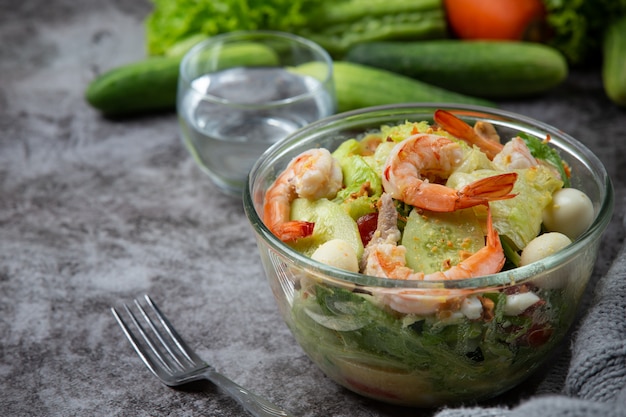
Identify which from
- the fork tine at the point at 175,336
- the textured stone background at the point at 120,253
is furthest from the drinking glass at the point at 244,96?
the fork tine at the point at 175,336

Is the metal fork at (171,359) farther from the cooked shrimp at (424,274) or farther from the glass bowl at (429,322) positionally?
the cooked shrimp at (424,274)

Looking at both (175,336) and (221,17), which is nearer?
(175,336)

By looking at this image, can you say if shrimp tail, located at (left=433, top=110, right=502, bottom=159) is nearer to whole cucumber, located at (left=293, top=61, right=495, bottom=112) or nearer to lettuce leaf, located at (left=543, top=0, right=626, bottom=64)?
whole cucumber, located at (left=293, top=61, right=495, bottom=112)

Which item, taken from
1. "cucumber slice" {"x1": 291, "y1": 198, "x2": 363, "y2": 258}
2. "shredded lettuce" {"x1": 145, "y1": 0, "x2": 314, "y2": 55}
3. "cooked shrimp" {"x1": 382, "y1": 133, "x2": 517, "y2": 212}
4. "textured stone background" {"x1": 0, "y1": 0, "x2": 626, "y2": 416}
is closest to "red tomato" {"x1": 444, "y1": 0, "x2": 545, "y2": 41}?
"textured stone background" {"x1": 0, "y1": 0, "x2": 626, "y2": 416}

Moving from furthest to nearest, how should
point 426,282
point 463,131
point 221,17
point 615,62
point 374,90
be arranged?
point 221,17
point 615,62
point 374,90
point 463,131
point 426,282

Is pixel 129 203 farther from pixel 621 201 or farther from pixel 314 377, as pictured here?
pixel 621 201

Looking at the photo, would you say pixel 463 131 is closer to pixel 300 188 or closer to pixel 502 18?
pixel 300 188

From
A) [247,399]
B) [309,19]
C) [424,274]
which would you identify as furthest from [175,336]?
[309,19]
